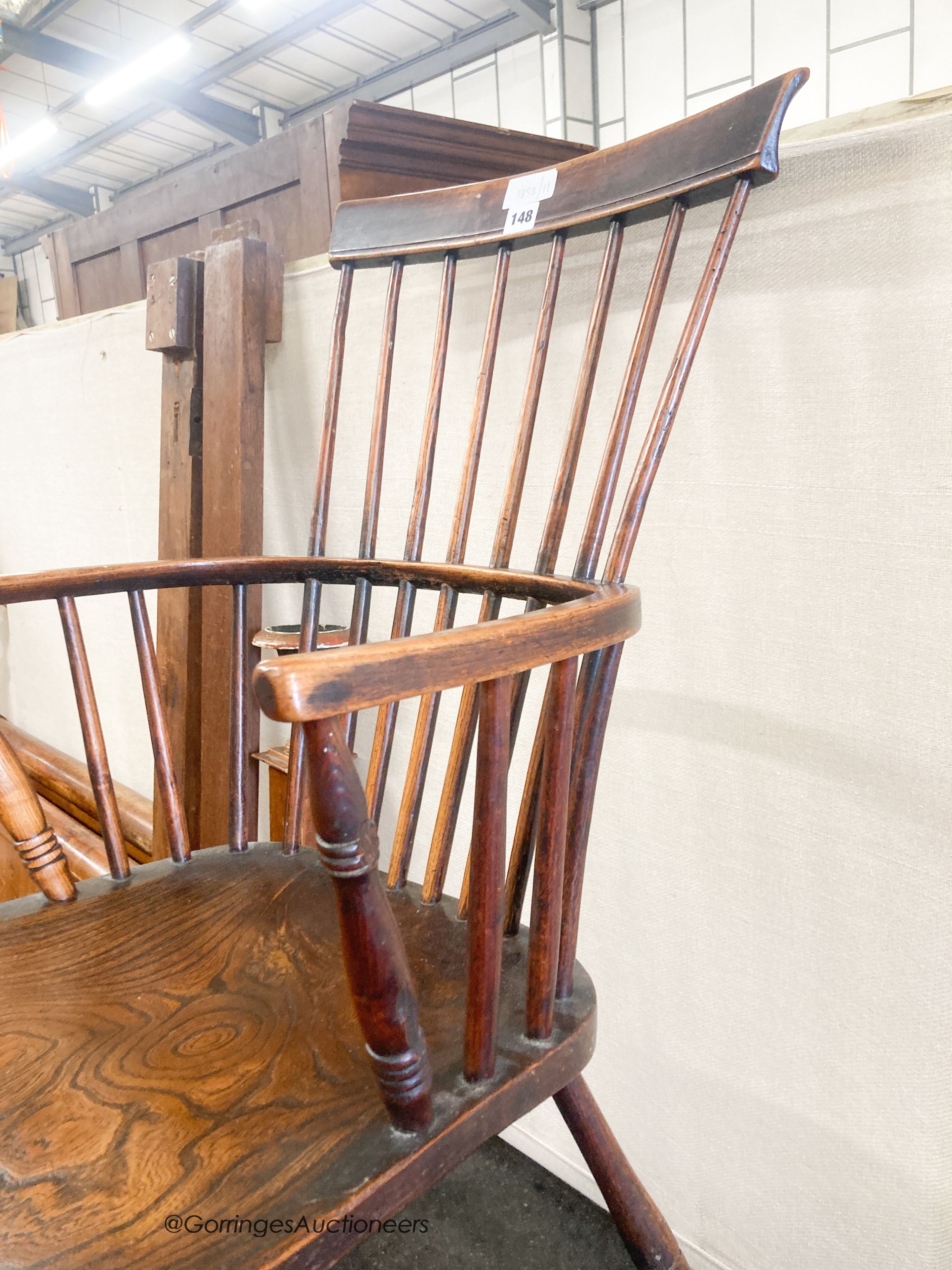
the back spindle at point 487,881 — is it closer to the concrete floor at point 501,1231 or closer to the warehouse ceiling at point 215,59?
the concrete floor at point 501,1231

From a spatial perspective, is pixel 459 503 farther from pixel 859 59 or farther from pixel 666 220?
pixel 859 59

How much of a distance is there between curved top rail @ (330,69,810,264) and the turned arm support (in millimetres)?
544

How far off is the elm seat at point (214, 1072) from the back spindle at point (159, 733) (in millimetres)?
52

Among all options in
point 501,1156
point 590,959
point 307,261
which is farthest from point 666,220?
point 501,1156

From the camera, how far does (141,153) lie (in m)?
5.72

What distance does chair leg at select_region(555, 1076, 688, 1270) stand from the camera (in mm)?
588

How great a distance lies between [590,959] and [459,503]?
20.7 inches

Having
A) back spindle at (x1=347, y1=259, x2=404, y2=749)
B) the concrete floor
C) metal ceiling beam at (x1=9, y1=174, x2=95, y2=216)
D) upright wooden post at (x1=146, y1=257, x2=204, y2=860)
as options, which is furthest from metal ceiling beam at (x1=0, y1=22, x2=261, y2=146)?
the concrete floor

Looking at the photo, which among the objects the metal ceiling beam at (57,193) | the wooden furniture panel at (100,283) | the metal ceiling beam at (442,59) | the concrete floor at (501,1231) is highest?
the metal ceiling beam at (57,193)

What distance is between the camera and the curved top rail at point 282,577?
64 centimetres

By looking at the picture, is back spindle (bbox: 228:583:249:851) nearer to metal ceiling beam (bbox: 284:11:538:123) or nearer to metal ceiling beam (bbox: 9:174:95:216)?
metal ceiling beam (bbox: 284:11:538:123)

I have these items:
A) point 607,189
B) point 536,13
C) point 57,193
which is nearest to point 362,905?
point 607,189

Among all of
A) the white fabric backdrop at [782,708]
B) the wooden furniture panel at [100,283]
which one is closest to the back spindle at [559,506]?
the white fabric backdrop at [782,708]

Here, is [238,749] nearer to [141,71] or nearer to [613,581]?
[613,581]
